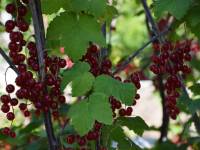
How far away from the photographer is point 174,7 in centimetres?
198

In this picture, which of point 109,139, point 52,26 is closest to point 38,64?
point 52,26

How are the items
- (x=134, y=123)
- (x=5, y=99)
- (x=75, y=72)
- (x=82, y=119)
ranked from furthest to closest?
(x=134, y=123), (x=5, y=99), (x=75, y=72), (x=82, y=119)

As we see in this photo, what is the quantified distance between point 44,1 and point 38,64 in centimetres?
30

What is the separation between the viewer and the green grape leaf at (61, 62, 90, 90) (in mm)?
1758

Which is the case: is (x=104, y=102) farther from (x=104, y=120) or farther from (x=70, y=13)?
(x=70, y=13)

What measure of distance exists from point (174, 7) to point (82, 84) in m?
0.50

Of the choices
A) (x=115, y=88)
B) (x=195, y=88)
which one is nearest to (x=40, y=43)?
(x=115, y=88)

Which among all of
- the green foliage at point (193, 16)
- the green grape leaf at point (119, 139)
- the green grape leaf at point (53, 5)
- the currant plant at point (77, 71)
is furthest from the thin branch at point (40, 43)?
the green foliage at point (193, 16)

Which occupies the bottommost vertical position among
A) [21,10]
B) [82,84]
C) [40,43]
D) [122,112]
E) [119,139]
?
[119,139]

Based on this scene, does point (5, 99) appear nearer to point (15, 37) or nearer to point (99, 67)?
point (15, 37)

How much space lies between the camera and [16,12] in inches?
74.0

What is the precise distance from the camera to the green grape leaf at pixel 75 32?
1797 mm

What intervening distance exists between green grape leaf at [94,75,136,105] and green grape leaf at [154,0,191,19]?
1.19ft

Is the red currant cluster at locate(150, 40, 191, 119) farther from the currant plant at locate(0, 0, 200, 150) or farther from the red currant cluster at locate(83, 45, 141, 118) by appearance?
the red currant cluster at locate(83, 45, 141, 118)
